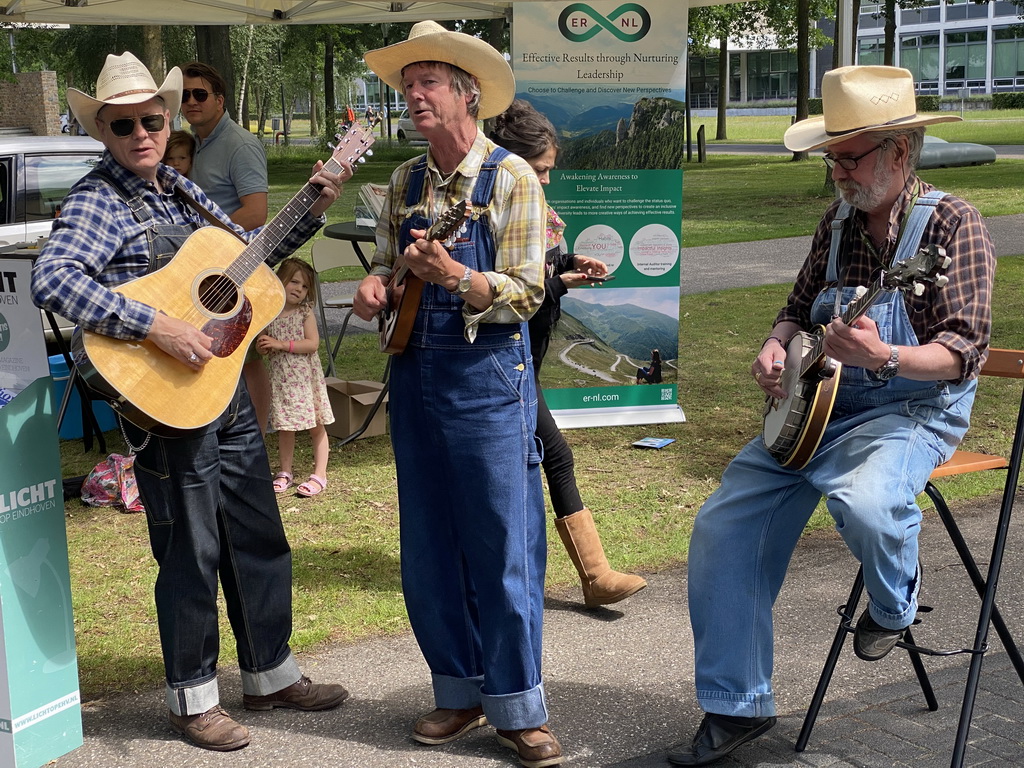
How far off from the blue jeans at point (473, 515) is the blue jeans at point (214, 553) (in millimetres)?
486

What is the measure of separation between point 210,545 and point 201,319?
68 centimetres

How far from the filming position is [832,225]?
3338 millimetres

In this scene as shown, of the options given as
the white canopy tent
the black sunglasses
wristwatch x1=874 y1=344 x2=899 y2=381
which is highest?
the white canopy tent

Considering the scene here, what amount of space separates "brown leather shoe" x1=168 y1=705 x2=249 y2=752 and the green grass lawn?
0.51 meters

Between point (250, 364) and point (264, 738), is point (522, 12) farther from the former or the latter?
point (264, 738)

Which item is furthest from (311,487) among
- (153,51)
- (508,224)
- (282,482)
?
(153,51)

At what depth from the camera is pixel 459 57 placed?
3156mm

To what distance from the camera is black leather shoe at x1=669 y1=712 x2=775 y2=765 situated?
3248 mm

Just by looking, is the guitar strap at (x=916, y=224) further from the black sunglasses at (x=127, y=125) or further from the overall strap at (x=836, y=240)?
the black sunglasses at (x=127, y=125)

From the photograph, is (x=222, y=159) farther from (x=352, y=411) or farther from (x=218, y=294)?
(x=218, y=294)

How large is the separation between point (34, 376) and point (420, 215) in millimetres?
1261

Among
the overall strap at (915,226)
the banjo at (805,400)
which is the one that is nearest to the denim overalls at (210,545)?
the banjo at (805,400)

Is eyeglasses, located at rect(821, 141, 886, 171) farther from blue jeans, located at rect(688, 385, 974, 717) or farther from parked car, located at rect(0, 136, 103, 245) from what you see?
parked car, located at rect(0, 136, 103, 245)

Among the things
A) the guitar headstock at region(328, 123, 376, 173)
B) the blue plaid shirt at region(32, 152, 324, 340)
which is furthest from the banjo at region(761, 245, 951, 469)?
the blue plaid shirt at region(32, 152, 324, 340)
